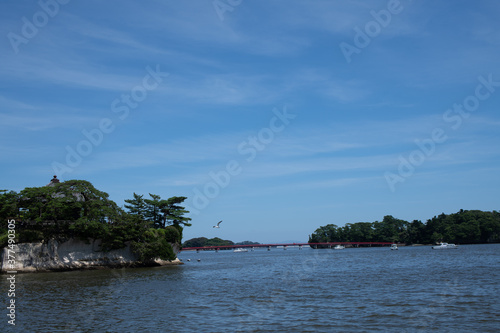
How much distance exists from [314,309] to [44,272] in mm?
45347

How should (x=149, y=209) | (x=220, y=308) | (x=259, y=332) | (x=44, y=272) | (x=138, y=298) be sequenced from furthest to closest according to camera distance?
(x=149, y=209) < (x=44, y=272) < (x=138, y=298) < (x=220, y=308) < (x=259, y=332)

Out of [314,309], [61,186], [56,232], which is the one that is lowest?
[314,309]

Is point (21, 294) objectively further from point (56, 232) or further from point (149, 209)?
point (149, 209)

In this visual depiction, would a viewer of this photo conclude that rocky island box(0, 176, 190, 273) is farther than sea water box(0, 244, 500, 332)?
Yes

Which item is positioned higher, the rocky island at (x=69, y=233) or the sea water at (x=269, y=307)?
the rocky island at (x=69, y=233)

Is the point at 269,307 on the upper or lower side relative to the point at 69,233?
lower

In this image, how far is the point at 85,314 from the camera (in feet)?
77.6

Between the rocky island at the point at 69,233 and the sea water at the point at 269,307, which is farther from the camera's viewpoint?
the rocky island at the point at 69,233

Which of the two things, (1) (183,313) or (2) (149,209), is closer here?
(1) (183,313)

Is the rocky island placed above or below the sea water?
above

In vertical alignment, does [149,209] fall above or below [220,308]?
above

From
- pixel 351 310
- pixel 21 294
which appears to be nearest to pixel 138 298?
pixel 21 294

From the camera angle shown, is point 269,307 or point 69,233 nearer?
point 269,307

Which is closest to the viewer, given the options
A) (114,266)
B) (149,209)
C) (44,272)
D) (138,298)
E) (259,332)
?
(259,332)
